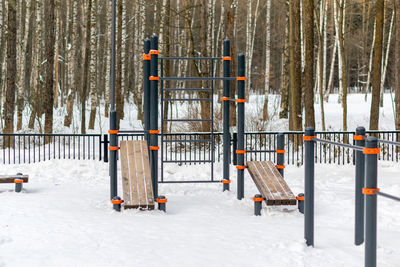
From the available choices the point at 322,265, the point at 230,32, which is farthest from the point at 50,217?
the point at 230,32

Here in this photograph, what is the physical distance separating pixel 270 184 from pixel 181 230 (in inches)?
82.3

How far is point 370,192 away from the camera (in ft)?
13.7

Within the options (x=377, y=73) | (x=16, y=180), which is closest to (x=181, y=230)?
(x=16, y=180)

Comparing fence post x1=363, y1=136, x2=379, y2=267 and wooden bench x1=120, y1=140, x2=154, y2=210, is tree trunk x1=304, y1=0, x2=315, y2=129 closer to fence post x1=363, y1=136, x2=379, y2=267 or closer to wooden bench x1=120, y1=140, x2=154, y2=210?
wooden bench x1=120, y1=140, x2=154, y2=210

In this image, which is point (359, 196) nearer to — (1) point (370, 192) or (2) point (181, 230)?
(1) point (370, 192)

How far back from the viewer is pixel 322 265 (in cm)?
520

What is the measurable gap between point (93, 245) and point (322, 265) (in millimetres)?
2521

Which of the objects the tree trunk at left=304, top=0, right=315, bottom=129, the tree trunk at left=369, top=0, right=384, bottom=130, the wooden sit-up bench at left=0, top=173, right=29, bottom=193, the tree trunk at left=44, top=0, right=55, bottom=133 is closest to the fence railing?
the tree trunk at left=44, top=0, right=55, bottom=133

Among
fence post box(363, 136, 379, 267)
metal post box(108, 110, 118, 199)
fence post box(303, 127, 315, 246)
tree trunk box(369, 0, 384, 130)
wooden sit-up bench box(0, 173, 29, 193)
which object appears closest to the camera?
fence post box(363, 136, 379, 267)

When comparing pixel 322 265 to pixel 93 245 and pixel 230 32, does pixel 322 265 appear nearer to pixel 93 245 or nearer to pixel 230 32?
pixel 93 245

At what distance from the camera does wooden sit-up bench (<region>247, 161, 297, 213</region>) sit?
7711 millimetres

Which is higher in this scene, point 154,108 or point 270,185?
point 154,108

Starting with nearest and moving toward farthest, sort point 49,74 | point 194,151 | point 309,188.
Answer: point 309,188, point 194,151, point 49,74

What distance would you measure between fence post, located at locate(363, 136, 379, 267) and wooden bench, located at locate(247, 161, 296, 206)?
340 centimetres
